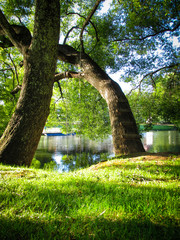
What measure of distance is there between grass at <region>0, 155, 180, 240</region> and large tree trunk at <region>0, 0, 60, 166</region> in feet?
6.28

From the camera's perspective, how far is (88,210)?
178cm

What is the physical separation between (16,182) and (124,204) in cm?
172

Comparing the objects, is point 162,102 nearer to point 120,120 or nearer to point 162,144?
point 120,120

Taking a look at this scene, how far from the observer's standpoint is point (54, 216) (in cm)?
165

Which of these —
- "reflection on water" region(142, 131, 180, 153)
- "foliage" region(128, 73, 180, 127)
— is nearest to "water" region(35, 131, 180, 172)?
"reflection on water" region(142, 131, 180, 153)

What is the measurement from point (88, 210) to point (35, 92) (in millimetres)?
3838

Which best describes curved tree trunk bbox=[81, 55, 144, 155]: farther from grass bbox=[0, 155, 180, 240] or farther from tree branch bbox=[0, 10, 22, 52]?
tree branch bbox=[0, 10, 22, 52]

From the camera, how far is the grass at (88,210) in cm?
140

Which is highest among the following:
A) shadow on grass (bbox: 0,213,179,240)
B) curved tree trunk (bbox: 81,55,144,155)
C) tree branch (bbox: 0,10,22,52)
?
tree branch (bbox: 0,10,22,52)

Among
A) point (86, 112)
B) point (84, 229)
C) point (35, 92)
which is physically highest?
point (86, 112)

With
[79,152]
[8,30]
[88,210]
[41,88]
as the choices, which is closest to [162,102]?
[41,88]

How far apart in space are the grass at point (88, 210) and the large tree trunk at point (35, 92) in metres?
1.91

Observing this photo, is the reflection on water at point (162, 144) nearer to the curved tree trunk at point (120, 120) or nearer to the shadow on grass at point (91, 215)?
the curved tree trunk at point (120, 120)

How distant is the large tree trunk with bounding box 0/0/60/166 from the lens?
4633 mm
